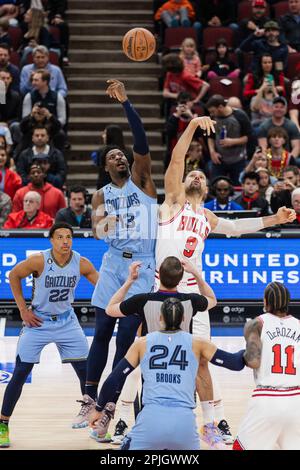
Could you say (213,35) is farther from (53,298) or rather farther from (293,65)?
(53,298)

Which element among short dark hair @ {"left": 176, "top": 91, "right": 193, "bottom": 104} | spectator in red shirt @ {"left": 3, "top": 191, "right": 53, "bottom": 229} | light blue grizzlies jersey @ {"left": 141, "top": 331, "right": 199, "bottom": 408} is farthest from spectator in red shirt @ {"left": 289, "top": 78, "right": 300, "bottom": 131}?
light blue grizzlies jersey @ {"left": 141, "top": 331, "right": 199, "bottom": 408}

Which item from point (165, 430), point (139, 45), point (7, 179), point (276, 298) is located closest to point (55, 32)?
point (7, 179)

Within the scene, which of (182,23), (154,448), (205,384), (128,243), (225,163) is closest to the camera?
(154,448)

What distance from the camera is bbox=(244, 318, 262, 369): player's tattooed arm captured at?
6.54m

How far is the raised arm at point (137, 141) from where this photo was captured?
Answer: 7.92 m

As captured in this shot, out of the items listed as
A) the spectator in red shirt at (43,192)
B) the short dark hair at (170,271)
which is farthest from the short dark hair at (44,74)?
the short dark hair at (170,271)

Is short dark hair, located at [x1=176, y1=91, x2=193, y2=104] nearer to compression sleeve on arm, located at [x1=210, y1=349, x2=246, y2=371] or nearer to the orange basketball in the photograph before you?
the orange basketball

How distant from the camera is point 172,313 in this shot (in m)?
6.59

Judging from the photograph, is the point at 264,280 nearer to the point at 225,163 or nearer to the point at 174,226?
the point at 225,163

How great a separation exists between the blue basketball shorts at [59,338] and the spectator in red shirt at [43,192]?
490 centimetres

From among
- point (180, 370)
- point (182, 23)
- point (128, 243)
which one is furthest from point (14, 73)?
point (180, 370)

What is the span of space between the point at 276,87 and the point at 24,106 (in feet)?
11.7

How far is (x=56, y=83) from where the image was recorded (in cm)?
1591

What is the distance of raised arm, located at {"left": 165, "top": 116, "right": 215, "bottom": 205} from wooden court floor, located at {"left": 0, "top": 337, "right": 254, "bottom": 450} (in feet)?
5.88
